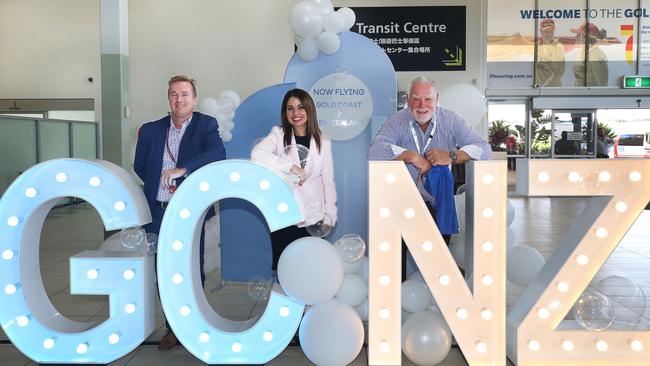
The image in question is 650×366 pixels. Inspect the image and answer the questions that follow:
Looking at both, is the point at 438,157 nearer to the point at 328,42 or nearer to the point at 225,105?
the point at 328,42

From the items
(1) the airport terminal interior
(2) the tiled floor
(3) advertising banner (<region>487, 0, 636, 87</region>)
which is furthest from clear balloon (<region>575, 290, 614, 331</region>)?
(3) advertising banner (<region>487, 0, 636, 87</region>)

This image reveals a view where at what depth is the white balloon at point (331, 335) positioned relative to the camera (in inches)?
92.8

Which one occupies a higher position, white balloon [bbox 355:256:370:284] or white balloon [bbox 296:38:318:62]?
white balloon [bbox 296:38:318:62]

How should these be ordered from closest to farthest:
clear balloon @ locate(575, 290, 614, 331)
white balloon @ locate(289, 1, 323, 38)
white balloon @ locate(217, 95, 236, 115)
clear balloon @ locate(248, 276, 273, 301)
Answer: clear balloon @ locate(575, 290, 614, 331) < clear balloon @ locate(248, 276, 273, 301) < white balloon @ locate(289, 1, 323, 38) < white balloon @ locate(217, 95, 236, 115)

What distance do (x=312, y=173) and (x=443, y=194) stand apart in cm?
69

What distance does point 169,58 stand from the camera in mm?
10828

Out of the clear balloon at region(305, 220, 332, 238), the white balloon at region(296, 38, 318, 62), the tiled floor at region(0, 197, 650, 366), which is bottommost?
the tiled floor at region(0, 197, 650, 366)

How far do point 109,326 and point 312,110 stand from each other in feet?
4.64

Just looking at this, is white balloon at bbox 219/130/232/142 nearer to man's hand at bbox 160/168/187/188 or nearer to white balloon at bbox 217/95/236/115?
white balloon at bbox 217/95/236/115

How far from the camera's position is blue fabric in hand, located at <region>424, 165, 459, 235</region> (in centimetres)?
274

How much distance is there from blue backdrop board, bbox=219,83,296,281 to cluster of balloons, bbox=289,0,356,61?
31 centimetres

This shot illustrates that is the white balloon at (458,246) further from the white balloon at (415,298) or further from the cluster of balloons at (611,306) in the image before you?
the cluster of balloons at (611,306)

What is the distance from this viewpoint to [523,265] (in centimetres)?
312

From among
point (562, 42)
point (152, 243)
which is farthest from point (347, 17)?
point (562, 42)
